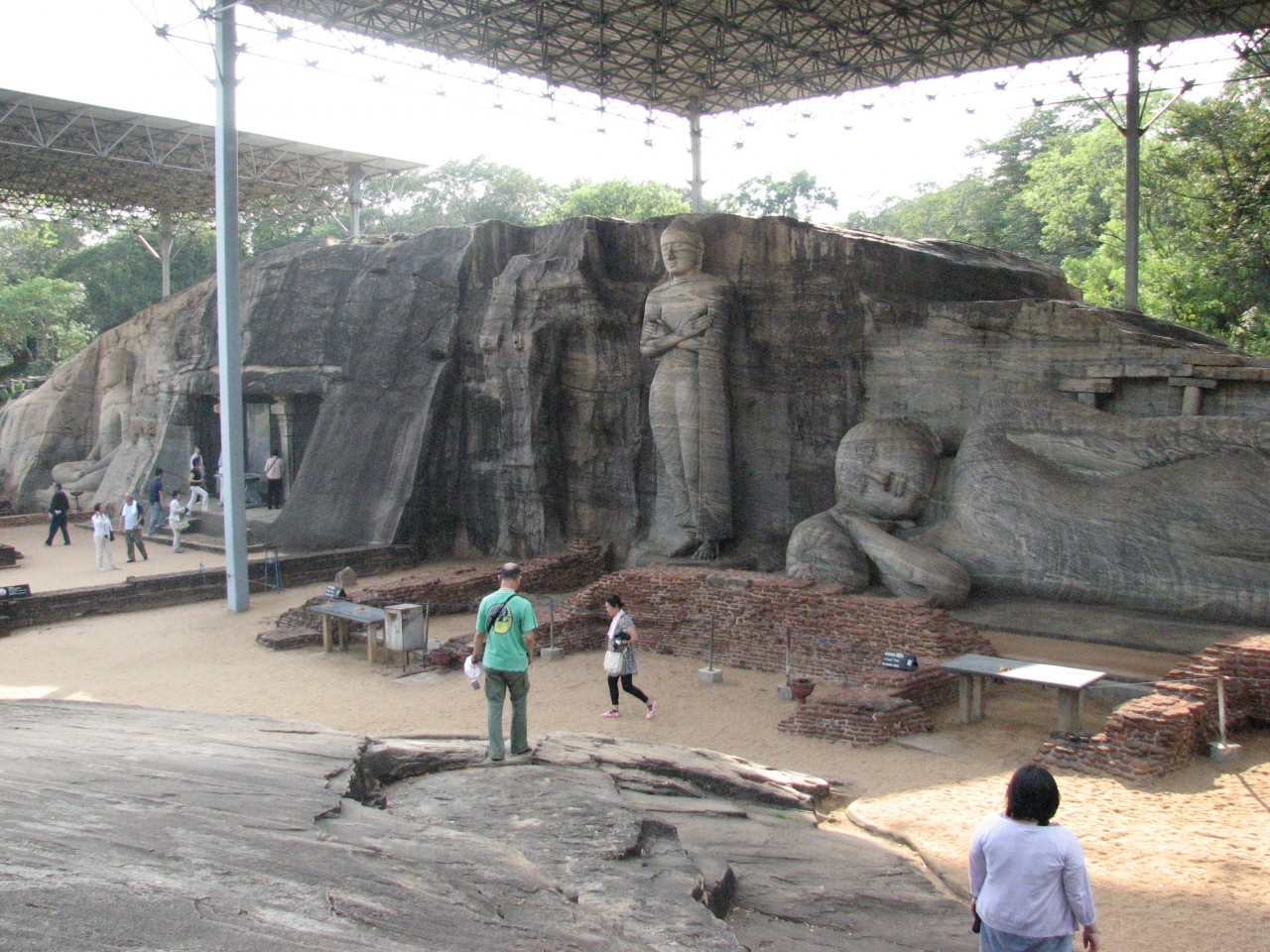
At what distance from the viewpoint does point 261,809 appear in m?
3.55

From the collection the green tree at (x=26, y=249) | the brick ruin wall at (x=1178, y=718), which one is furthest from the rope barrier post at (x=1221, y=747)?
the green tree at (x=26, y=249)

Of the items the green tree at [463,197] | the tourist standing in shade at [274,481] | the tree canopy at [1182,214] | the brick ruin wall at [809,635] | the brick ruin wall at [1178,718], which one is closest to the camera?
the brick ruin wall at [1178,718]

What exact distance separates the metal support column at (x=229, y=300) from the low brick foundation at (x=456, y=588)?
4.69 ft

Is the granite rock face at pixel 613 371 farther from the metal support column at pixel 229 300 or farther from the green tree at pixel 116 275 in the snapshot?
the green tree at pixel 116 275

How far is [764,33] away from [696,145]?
5.51 meters

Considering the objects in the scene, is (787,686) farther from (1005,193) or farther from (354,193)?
(1005,193)

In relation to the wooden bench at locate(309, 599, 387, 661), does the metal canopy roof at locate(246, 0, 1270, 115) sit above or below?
above

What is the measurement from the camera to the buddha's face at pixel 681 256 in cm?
1369

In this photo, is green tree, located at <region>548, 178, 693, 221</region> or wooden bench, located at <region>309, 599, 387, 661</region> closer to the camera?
wooden bench, located at <region>309, 599, 387, 661</region>

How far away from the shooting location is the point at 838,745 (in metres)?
7.97

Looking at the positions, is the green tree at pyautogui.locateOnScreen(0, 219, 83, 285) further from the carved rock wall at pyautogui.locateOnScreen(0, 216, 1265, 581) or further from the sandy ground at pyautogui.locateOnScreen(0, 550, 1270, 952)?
the sandy ground at pyautogui.locateOnScreen(0, 550, 1270, 952)

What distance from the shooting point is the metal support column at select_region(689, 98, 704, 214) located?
25.5 m

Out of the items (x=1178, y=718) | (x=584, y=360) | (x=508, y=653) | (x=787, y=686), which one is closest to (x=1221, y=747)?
(x=1178, y=718)

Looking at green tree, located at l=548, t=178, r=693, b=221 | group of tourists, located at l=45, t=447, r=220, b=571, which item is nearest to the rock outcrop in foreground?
group of tourists, located at l=45, t=447, r=220, b=571
